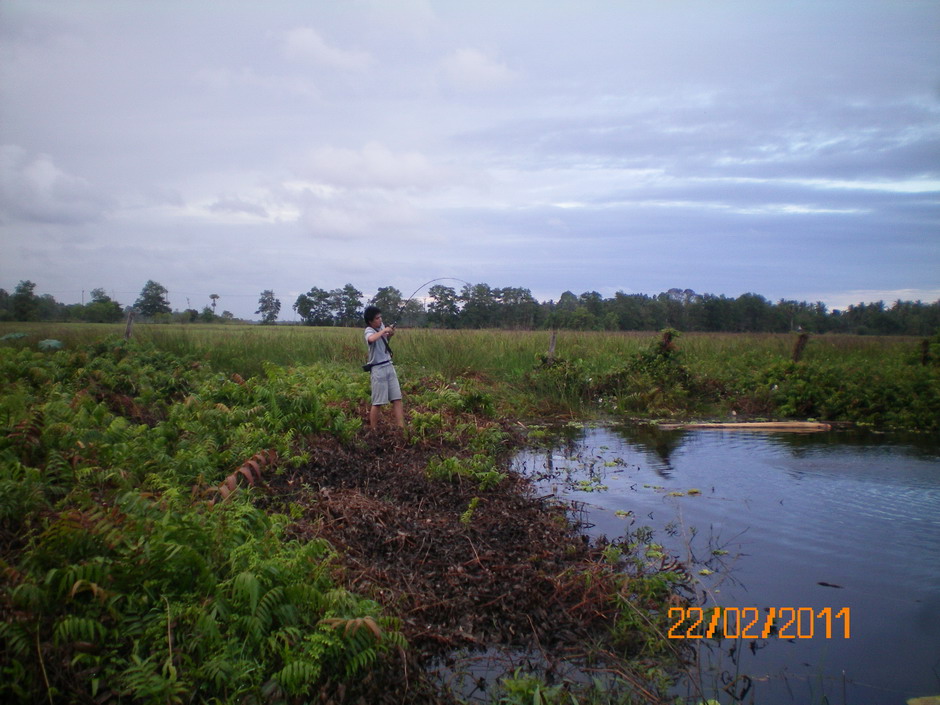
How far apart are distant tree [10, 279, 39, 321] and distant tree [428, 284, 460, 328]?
24.8ft

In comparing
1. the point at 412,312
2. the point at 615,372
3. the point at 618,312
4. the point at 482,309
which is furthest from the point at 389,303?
the point at 618,312

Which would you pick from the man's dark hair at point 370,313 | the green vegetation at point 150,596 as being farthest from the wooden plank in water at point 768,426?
the green vegetation at point 150,596

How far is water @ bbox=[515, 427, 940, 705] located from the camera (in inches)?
141

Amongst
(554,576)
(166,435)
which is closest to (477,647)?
(554,576)

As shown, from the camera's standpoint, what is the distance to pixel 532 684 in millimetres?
3221

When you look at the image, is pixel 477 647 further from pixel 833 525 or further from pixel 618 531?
pixel 833 525

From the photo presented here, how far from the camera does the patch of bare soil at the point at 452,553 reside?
12.7 feet

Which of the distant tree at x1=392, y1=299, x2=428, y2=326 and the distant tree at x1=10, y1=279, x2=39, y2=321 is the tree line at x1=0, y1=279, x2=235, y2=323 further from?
the distant tree at x1=392, y1=299, x2=428, y2=326

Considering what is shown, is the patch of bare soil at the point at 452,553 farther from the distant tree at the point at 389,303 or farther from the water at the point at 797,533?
the distant tree at the point at 389,303

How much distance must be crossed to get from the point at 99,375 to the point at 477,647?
280 inches
